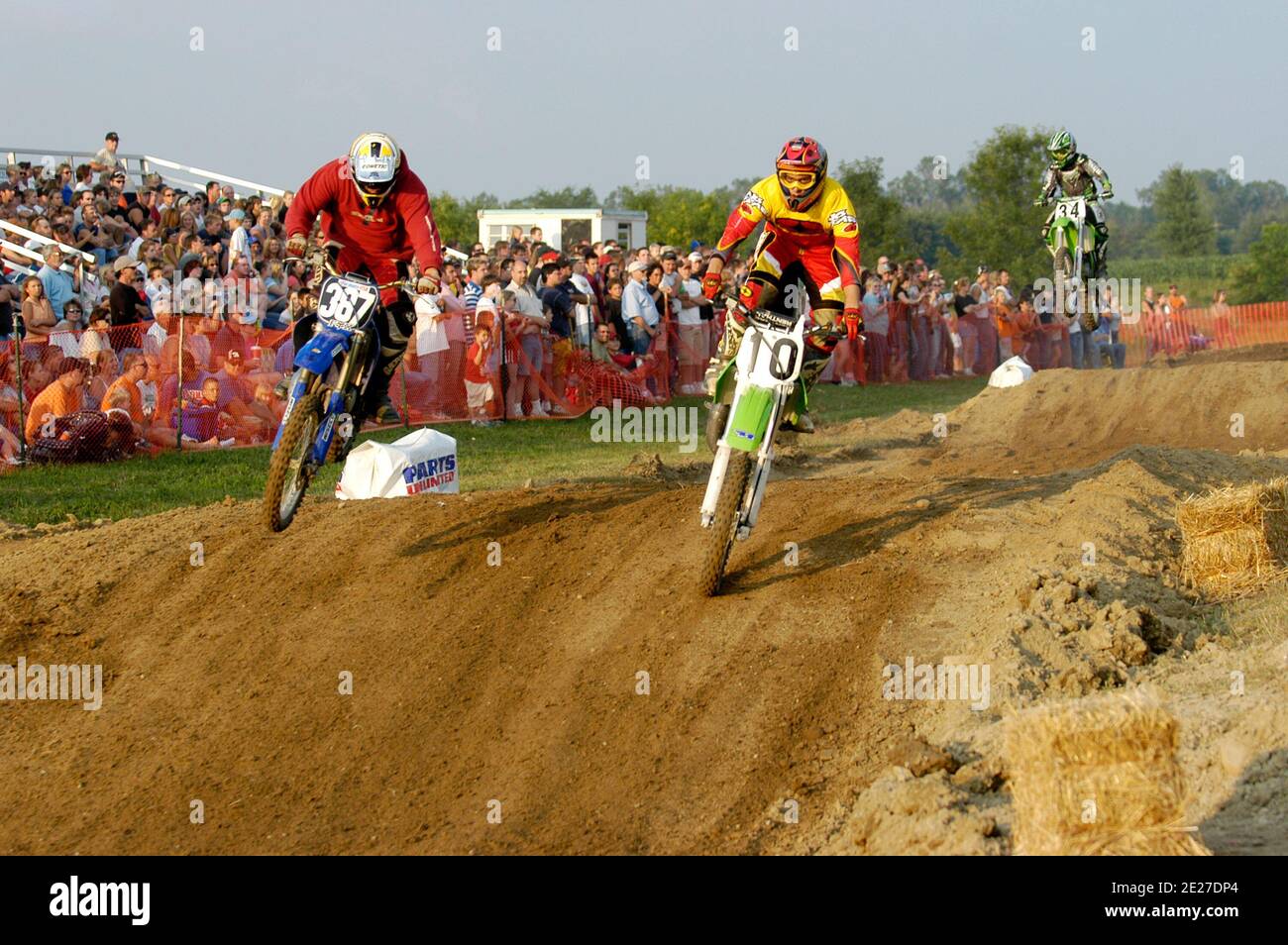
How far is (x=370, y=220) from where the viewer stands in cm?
941

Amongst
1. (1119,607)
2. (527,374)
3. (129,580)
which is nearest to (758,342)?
(1119,607)

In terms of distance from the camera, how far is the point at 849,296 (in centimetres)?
880

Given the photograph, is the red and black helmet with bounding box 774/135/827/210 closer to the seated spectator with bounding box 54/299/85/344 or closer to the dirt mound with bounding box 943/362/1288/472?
the dirt mound with bounding box 943/362/1288/472

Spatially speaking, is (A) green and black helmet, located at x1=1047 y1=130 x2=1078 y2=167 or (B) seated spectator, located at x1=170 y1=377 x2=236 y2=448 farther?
(A) green and black helmet, located at x1=1047 y1=130 x2=1078 y2=167

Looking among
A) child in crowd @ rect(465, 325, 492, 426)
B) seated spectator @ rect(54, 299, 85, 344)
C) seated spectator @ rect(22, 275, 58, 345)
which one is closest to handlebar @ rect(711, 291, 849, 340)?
child in crowd @ rect(465, 325, 492, 426)

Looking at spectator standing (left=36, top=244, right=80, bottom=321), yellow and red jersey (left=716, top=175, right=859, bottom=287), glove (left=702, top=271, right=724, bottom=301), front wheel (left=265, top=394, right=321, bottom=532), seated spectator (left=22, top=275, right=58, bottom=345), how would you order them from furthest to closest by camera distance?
spectator standing (left=36, top=244, right=80, bottom=321)
seated spectator (left=22, top=275, right=58, bottom=345)
yellow and red jersey (left=716, top=175, right=859, bottom=287)
glove (left=702, top=271, right=724, bottom=301)
front wheel (left=265, top=394, right=321, bottom=532)

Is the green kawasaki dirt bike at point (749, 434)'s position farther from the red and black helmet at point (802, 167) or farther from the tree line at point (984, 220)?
the tree line at point (984, 220)

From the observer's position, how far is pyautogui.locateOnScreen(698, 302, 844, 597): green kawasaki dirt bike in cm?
788

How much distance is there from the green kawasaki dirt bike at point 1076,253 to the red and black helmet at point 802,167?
30.4 feet

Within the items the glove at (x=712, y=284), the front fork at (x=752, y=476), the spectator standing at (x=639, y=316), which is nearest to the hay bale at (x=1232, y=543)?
the front fork at (x=752, y=476)

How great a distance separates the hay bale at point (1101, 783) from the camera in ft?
13.3

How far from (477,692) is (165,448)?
885 centimetres
